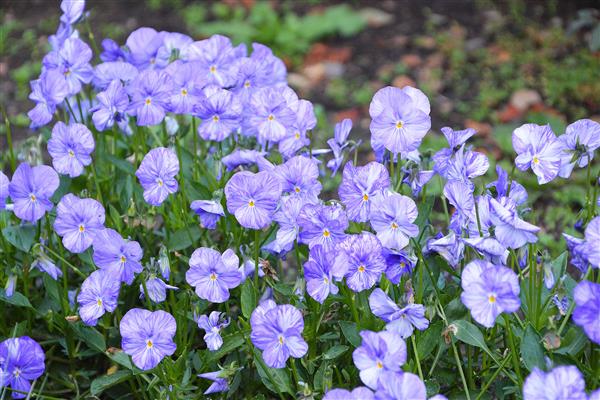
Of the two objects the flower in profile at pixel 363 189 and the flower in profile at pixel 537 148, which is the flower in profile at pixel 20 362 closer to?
the flower in profile at pixel 363 189

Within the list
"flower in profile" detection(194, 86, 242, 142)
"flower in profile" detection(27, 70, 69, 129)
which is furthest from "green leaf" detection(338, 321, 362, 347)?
"flower in profile" detection(27, 70, 69, 129)

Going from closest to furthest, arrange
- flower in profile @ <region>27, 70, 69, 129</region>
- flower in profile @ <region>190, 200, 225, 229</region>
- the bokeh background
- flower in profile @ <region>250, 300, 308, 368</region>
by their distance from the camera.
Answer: flower in profile @ <region>250, 300, 308, 368</region> → flower in profile @ <region>190, 200, 225, 229</region> → flower in profile @ <region>27, 70, 69, 129</region> → the bokeh background

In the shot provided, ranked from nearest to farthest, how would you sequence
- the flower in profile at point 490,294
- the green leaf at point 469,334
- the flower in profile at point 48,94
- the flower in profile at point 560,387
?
the flower in profile at point 560,387, the flower in profile at point 490,294, the green leaf at point 469,334, the flower in profile at point 48,94

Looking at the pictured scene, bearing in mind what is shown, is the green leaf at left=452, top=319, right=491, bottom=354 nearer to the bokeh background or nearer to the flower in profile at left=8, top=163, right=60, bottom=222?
the flower in profile at left=8, top=163, right=60, bottom=222

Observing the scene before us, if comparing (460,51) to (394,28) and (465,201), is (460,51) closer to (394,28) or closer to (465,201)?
(394,28)

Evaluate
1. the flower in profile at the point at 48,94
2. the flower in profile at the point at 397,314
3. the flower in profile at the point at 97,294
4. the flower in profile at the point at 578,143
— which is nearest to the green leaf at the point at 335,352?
the flower in profile at the point at 397,314
